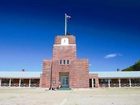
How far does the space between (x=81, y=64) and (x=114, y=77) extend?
10304mm

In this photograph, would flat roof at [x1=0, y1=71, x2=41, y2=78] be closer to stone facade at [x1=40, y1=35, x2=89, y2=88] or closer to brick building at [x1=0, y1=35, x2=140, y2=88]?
brick building at [x1=0, y1=35, x2=140, y2=88]

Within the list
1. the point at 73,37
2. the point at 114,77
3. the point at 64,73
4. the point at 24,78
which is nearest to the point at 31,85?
the point at 24,78

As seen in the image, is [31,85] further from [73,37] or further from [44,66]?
[73,37]

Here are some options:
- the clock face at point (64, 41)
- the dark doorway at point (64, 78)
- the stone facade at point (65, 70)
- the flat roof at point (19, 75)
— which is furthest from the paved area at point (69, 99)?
the flat roof at point (19, 75)

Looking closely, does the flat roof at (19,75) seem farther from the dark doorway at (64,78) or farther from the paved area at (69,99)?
the paved area at (69,99)

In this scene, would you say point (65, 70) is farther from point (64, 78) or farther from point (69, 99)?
point (69, 99)

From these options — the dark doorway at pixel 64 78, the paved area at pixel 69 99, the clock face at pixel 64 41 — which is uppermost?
the clock face at pixel 64 41

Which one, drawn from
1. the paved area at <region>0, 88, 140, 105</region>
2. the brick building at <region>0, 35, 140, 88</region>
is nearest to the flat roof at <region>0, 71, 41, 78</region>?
the brick building at <region>0, 35, 140, 88</region>

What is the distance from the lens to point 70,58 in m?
41.3

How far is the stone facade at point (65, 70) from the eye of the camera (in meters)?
40.5

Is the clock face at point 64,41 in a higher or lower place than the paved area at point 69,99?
higher

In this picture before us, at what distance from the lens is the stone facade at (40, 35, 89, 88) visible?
133 ft

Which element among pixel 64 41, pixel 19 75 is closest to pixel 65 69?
pixel 64 41

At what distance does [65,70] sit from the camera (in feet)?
134
